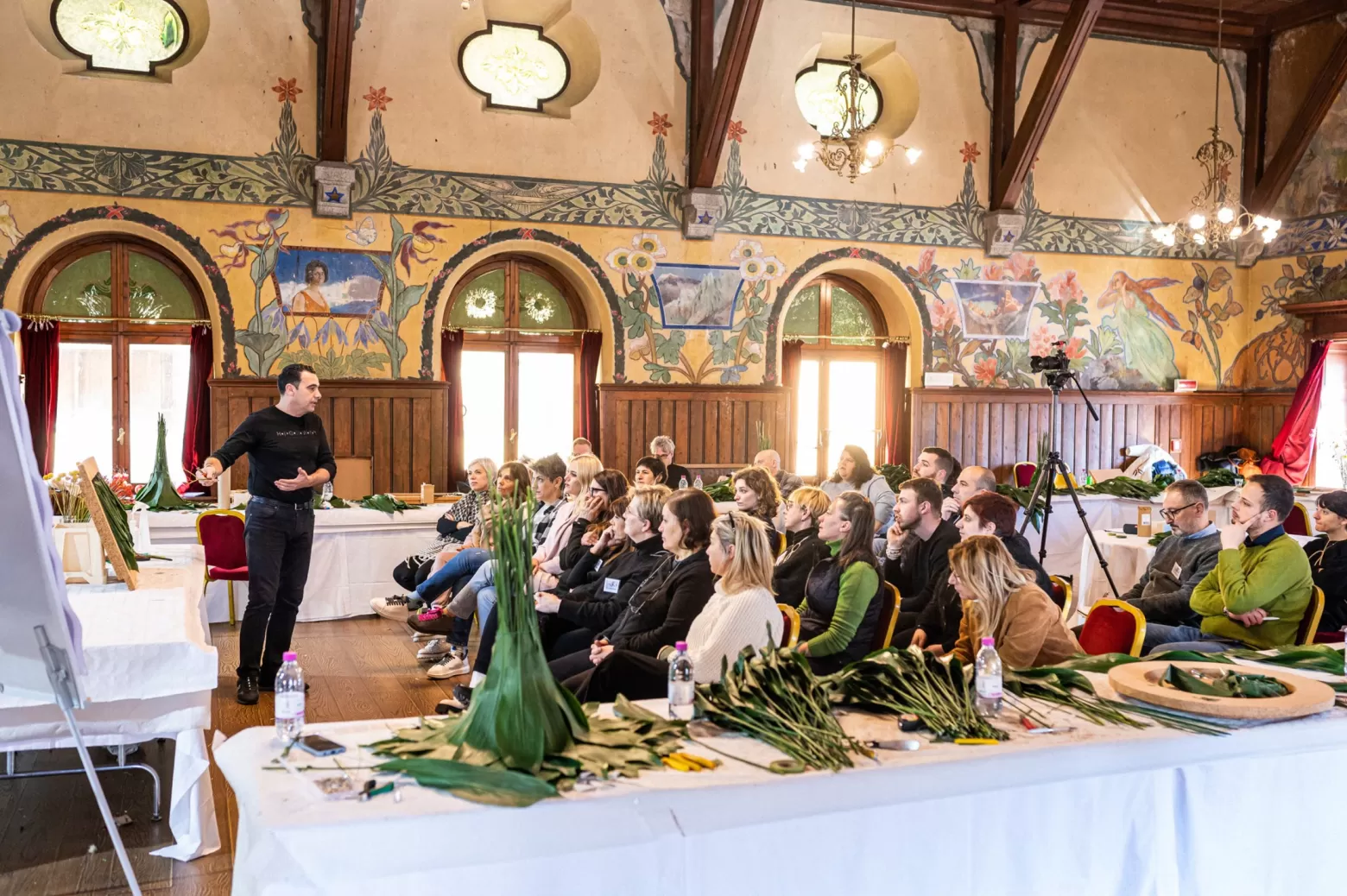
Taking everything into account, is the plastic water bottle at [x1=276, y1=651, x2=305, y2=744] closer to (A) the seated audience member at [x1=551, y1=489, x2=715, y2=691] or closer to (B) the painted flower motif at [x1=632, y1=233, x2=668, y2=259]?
(A) the seated audience member at [x1=551, y1=489, x2=715, y2=691]

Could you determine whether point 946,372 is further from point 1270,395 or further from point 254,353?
point 254,353

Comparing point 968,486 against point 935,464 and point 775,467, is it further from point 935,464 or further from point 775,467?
point 775,467

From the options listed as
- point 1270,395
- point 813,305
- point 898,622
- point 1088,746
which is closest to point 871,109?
point 813,305

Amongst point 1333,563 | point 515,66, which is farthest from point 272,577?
point 515,66

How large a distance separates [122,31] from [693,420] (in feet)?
20.1

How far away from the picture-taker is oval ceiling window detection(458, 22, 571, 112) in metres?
10.8

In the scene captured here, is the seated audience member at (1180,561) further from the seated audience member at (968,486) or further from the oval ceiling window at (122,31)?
the oval ceiling window at (122,31)

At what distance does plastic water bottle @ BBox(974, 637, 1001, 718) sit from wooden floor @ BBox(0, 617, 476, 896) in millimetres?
2228

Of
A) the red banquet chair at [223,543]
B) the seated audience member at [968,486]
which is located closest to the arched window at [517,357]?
the red banquet chair at [223,543]

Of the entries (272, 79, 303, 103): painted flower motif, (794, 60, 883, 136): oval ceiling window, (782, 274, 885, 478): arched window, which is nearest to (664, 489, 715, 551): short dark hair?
(272, 79, 303, 103): painted flower motif

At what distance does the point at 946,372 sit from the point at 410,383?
5542 mm

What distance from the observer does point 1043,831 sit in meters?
2.46

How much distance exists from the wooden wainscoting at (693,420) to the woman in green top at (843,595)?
21.2ft

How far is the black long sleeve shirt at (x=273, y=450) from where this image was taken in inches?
216
